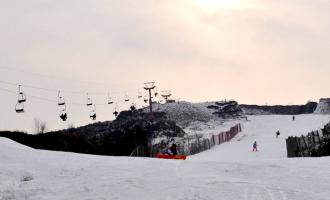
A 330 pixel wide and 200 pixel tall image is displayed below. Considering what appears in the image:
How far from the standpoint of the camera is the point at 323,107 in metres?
150

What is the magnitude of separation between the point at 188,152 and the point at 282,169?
43292mm

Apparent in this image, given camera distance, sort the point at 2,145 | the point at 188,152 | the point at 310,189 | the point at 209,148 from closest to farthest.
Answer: the point at 310,189
the point at 2,145
the point at 188,152
the point at 209,148

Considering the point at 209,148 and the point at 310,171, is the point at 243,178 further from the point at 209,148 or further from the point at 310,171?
the point at 209,148

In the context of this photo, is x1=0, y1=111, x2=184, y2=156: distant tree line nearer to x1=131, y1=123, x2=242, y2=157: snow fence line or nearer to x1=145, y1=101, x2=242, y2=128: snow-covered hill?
x1=145, y1=101, x2=242, y2=128: snow-covered hill

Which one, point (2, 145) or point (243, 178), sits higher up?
point (2, 145)

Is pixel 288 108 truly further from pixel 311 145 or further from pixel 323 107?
pixel 311 145

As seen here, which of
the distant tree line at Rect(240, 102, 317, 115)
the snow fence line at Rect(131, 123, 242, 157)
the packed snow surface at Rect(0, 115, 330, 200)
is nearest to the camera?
the packed snow surface at Rect(0, 115, 330, 200)

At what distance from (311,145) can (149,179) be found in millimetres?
26672

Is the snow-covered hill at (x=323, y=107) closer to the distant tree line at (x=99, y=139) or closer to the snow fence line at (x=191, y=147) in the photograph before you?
the distant tree line at (x=99, y=139)

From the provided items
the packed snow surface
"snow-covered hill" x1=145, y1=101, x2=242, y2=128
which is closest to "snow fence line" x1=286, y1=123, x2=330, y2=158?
the packed snow surface

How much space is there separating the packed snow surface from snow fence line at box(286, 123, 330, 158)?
42.0 feet

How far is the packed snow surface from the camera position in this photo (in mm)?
16844

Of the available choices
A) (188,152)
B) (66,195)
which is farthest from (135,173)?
(188,152)

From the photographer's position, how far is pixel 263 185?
61.9 ft
